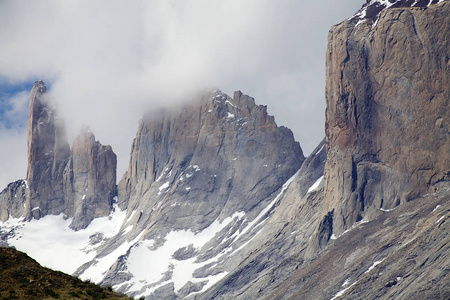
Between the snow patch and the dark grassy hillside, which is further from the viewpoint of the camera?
the snow patch

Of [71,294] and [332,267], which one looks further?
[332,267]

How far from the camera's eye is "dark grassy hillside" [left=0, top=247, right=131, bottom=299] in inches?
1699

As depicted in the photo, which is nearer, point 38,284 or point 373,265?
point 38,284

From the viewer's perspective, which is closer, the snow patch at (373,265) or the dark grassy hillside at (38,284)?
the dark grassy hillside at (38,284)

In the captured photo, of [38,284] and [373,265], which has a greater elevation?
[373,265]

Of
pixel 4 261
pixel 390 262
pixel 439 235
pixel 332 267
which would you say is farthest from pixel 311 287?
pixel 4 261

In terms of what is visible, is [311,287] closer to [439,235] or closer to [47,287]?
[439,235]

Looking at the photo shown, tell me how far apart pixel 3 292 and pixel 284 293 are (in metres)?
160

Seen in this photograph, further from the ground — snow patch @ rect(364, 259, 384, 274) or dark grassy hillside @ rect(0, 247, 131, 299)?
snow patch @ rect(364, 259, 384, 274)

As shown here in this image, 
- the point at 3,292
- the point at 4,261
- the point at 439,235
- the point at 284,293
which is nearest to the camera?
the point at 3,292

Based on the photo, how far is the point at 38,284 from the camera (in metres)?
44.3

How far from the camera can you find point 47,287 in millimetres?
44125

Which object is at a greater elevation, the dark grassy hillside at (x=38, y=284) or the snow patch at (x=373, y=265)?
the snow patch at (x=373, y=265)

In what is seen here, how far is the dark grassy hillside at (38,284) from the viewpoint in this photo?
142 feet
